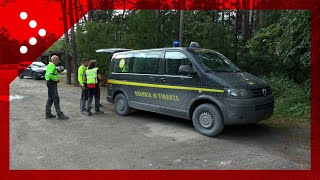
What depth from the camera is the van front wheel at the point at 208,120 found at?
6.48 m

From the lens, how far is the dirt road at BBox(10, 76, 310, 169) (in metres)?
5.03

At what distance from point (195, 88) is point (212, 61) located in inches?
34.4

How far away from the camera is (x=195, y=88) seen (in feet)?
22.3

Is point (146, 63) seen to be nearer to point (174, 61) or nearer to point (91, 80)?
point (174, 61)

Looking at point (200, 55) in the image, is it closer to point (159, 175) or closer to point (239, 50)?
point (159, 175)

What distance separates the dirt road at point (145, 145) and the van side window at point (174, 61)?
4.77 feet

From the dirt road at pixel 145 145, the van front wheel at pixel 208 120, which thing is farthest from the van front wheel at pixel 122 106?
the van front wheel at pixel 208 120

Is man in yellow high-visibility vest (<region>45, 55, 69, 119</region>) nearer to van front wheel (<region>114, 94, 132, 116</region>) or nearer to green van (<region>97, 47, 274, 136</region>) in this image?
van front wheel (<region>114, 94, 132, 116</region>)

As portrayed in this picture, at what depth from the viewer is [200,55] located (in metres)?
7.16

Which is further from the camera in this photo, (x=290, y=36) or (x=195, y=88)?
(x=290, y=36)

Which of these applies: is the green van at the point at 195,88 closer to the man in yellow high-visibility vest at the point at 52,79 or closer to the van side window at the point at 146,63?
the van side window at the point at 146,63

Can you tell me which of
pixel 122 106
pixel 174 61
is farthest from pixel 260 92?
pixel 122 106

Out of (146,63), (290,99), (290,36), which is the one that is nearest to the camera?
(146,63)
